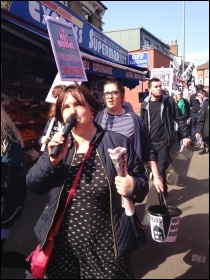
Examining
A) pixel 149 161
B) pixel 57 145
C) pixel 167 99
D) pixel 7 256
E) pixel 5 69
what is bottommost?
pixel 7 256

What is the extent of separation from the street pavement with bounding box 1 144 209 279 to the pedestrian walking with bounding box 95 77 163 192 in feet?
3.09

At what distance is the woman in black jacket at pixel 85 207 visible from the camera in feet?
5.74

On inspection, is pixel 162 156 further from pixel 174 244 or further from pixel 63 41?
pixel 63 41

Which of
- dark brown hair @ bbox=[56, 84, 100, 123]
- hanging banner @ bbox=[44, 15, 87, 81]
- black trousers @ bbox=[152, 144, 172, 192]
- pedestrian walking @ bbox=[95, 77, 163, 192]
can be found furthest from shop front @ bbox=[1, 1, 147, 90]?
dark brown hair @ bbox=[56, 84, 100, 123]

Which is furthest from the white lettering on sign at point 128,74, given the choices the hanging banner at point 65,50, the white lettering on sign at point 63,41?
the white lettering on sign at point 63,41

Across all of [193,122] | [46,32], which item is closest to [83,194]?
[46,32]

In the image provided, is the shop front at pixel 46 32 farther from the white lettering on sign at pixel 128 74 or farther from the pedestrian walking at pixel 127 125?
the pedestrian walking at pixel 127 125

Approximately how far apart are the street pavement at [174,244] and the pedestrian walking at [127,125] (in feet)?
3.09

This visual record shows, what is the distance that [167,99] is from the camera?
4.66 m

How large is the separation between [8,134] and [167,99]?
3419mm

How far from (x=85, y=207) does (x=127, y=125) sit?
1539mm

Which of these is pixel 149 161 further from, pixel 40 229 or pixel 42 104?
pixel 42 104

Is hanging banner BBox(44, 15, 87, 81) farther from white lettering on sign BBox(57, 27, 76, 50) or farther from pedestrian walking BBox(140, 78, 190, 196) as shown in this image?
pedestrian walking BBox(140, 78, 190, 196)

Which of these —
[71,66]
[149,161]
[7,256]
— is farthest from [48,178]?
[71,66]
